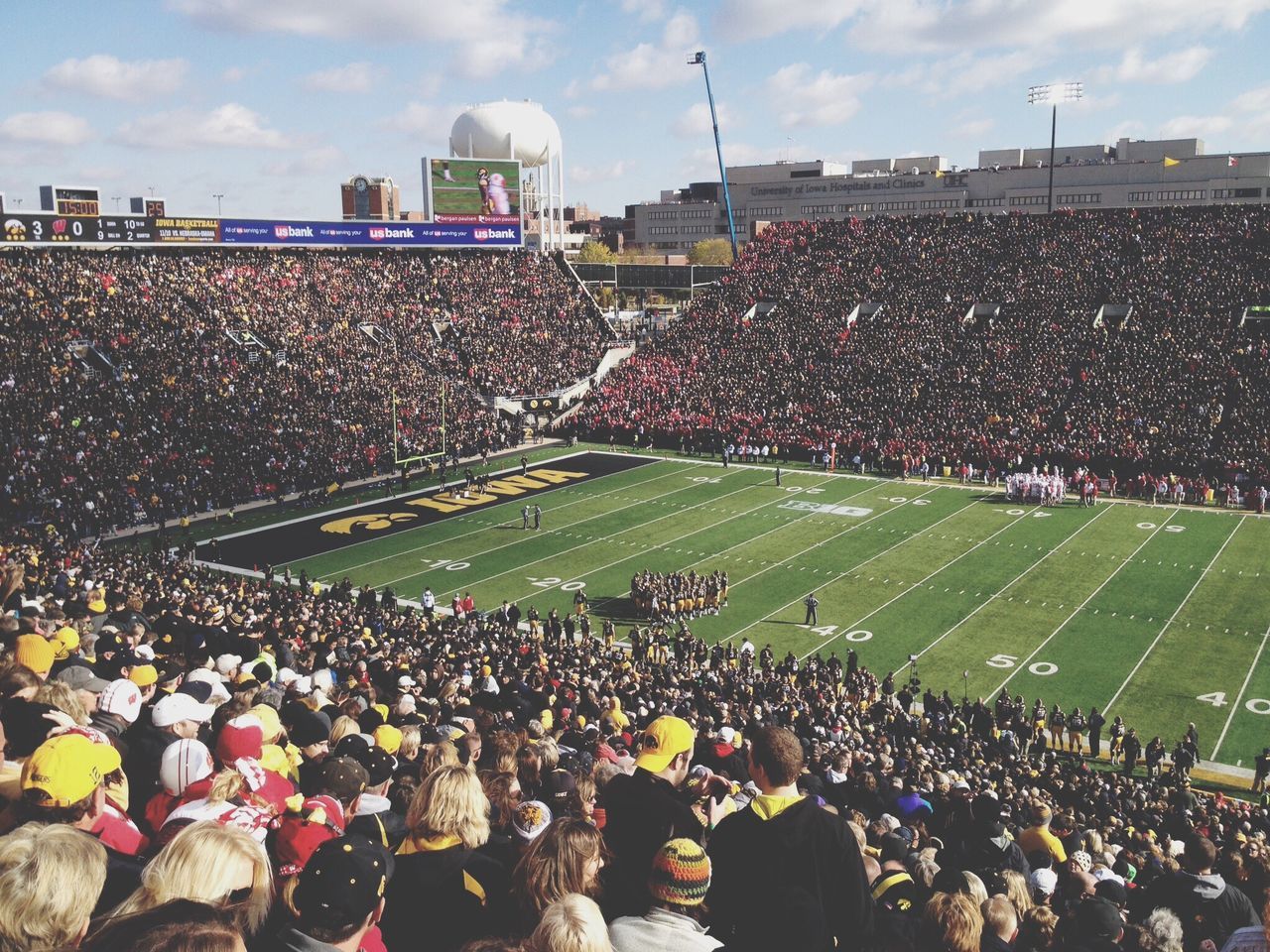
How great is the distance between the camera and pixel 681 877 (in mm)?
4020

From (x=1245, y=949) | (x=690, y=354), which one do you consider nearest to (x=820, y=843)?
(x=1245, y=949)

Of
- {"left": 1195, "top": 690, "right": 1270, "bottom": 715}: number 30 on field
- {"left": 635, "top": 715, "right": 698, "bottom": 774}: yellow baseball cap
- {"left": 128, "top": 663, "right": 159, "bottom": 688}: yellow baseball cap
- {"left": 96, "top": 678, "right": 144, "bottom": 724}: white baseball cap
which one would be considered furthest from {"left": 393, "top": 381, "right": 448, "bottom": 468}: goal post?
{"left": 635, "top": 715, "right": 698, "bottom": 774}: yellow baseball cap

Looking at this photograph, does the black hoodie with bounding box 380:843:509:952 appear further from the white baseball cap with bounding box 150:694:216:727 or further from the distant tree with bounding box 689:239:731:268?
the distant tree with bounding box 689:239:731:268

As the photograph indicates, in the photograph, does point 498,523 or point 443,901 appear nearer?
point 443,901

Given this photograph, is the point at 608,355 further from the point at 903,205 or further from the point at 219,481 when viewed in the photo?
the point at 903,205

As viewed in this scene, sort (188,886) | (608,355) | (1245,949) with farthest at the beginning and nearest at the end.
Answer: (608,355) < (1245,949) < (188,886)

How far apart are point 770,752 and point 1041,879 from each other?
176 inches

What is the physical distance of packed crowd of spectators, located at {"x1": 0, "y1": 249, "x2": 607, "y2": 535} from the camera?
1352 inches

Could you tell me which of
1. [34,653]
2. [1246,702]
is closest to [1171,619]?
[1246,702]

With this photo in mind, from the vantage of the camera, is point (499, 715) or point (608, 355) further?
point (608, 355)

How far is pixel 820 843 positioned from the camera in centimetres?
434

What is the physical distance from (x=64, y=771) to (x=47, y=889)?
1.50 meters

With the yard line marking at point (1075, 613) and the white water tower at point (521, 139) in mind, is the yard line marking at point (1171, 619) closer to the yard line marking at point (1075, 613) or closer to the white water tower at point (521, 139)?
the yard line marking at point (1075, 613)

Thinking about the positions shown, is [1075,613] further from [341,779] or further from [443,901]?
[443,901]
